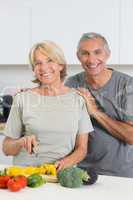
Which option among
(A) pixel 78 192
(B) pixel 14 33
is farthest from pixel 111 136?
(B) pixel 14 33

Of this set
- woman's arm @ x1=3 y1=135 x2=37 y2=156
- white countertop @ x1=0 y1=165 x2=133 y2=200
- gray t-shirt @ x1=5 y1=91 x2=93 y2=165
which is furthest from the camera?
gray t-shirt @ x1=5 y1=91 x2=93 y2=165

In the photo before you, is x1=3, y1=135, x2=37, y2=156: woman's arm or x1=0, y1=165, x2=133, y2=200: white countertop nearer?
x1=0, y1=165, x2=133, y2=200: white countertop

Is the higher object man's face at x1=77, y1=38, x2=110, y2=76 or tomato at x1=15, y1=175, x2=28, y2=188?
man's face at x1=77, y1=38, x2=110, y2=76

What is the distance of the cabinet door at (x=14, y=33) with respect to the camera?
2.76 metres

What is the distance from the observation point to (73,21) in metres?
2.64

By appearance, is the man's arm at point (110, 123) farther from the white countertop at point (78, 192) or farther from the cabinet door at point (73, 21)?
the cabinet door at point (73, 21)

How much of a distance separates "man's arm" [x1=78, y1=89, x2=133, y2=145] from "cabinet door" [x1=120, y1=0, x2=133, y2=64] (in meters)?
0.87

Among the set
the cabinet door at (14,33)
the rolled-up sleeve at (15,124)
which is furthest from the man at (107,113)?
the cabinet door at (14,33)

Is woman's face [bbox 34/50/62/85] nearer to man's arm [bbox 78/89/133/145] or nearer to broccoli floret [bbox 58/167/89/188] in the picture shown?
man's arm [bbox 78/89/133/145]

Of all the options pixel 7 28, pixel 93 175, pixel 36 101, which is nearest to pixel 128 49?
pixel 7 28

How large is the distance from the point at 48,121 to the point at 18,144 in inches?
6.4

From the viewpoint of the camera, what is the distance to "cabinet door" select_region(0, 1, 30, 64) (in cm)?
276

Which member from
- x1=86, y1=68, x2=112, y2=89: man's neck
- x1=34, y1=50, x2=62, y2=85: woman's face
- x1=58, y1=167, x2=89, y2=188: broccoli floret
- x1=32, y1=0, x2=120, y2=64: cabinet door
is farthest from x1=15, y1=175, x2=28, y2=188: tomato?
x1=32, y1=0, x2=120, y2=64: cabinet door

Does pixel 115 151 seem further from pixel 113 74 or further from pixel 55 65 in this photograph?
pixel 55 65
